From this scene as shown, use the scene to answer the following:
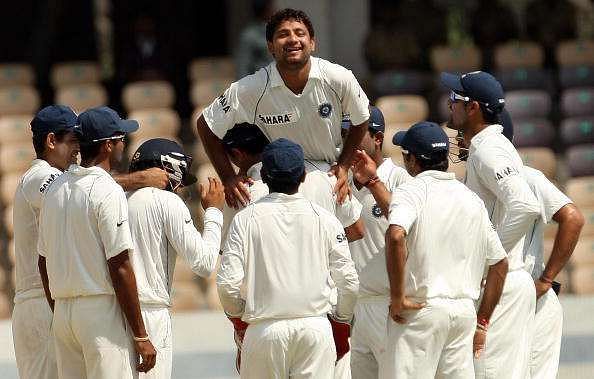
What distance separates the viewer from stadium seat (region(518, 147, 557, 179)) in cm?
1384

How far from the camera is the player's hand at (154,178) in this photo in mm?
7477

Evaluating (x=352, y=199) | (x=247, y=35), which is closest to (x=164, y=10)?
(x=247, y=35)

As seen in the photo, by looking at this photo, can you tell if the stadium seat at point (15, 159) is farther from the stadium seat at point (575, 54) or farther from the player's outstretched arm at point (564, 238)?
the player's outstretched arm at point (564, 238)

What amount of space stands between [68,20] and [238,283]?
10.4 m

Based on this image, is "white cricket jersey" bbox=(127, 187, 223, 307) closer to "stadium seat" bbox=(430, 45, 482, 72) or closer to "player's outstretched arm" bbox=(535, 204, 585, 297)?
"player's outstretched arm" bbox=(535, 204, 585, 297)

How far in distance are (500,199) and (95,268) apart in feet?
6.69

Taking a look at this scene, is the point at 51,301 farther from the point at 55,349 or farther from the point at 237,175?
the point at 237,175

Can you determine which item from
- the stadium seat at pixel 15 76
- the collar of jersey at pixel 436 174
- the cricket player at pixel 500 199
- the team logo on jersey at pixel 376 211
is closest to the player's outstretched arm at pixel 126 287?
the collar of jersey at pixel 436 174

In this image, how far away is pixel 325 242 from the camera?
718 centimetres

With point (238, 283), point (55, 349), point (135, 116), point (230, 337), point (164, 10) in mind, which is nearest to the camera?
point (238, 283)

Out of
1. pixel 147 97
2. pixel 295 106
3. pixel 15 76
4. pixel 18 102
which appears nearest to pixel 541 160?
pixel 147 97

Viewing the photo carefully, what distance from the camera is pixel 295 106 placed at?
7.59 meters

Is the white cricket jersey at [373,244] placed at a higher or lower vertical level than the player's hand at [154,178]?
lower

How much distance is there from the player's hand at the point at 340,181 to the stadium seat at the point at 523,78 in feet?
24.5
